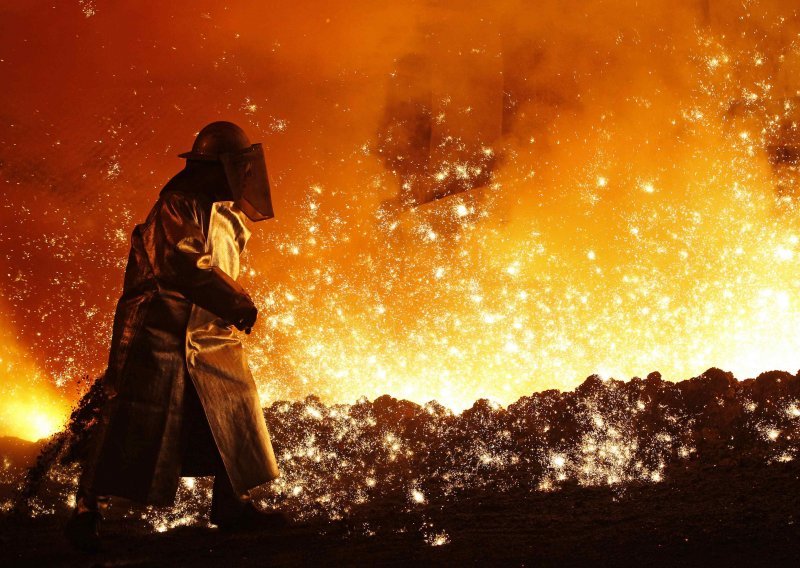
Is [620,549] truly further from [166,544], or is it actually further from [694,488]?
[166,544]

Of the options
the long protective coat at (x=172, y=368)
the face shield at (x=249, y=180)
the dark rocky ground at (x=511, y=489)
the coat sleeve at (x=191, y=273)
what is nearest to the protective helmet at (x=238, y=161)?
the face shield at (x=249, y=180)

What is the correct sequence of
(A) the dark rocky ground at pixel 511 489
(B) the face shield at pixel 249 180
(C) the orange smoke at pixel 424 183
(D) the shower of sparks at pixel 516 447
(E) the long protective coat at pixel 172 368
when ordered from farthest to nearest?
(C) the orange smoke at pixel 424 183 < (D) the shower of sparks at pixel 516 447 < (B) the face shield at pixel 249 180 < (E) the long protective coat at pixel 172 368 < (A) the dark rocky ground at pixel 511 489

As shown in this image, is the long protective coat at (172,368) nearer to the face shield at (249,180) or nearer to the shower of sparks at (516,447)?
the face shield at (249,180)

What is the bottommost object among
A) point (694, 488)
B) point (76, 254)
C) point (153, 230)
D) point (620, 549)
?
point (620, 549)

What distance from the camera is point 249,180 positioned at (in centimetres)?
354

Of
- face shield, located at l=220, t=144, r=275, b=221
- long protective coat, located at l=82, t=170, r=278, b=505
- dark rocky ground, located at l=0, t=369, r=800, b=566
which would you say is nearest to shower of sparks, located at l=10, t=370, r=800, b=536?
dark rocky ground, located at l=0, t=369, r=800, b=566

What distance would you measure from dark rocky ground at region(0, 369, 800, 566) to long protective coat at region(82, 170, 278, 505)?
13.0 inches

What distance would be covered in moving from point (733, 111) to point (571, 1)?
1.87 m

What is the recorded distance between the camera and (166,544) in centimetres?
325

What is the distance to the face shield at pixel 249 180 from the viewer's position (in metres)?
3.48

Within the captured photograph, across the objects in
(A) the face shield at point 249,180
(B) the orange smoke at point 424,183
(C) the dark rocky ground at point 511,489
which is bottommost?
(C) the dark rocky ground at point 511,489

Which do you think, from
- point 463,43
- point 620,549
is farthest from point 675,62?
point 620,549

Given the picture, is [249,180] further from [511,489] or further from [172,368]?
[511,489]

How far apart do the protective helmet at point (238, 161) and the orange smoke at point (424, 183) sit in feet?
10.3
